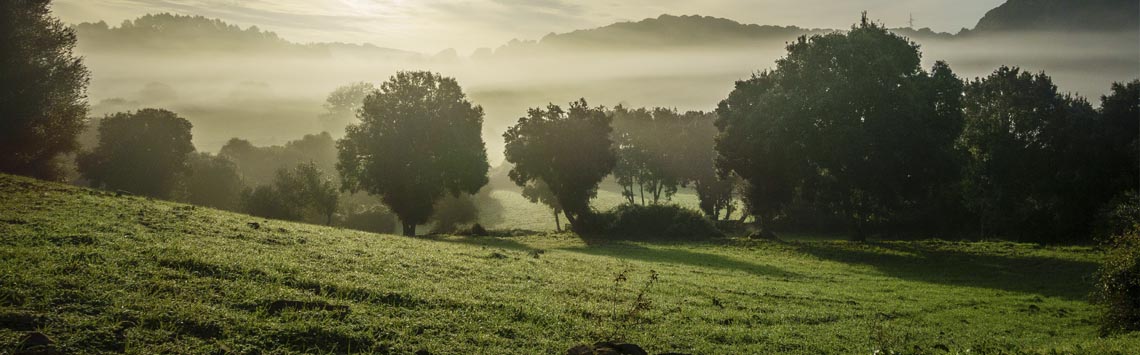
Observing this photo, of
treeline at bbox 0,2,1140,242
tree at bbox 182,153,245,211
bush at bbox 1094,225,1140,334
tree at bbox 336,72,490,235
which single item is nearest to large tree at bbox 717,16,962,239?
treeline at bbox 0,2,1140,242

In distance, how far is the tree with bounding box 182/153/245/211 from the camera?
84062mm

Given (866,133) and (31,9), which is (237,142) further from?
(866,133)

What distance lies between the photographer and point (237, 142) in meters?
128

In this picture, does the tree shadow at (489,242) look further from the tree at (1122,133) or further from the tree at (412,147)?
the tree at (1122,133)

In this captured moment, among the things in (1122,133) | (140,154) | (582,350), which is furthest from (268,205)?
(1122,133)

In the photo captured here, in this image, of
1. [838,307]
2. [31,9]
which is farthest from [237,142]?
[838,307]

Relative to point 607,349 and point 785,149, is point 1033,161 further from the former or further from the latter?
point 607,349

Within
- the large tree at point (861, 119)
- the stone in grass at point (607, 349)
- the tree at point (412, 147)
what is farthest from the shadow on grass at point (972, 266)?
the tree at point (412, 147)

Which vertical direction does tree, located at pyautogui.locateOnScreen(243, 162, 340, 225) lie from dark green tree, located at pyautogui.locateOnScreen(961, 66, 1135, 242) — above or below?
below

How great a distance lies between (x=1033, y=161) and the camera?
60.3 metres

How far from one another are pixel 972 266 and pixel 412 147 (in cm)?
4713

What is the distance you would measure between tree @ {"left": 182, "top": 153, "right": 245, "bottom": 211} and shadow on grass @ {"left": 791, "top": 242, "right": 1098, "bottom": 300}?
76.0 meters

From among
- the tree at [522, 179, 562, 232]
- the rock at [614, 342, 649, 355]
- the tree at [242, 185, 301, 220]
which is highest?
the tree at [522, 179, 562, 232]

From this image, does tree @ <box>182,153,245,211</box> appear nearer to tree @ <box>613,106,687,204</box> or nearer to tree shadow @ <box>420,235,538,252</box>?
tree shadow @ <box>420,235,538,252</box>
